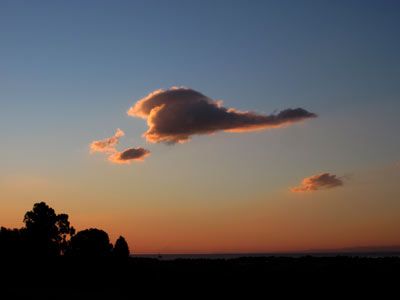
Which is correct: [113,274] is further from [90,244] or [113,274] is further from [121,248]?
[121,248]

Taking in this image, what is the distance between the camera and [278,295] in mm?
45812

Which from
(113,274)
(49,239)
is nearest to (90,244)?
(49,239)

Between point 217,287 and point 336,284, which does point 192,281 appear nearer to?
point 217,287

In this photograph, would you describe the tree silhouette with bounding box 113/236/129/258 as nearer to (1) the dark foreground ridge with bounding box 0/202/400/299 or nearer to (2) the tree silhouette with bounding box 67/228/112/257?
(1) the dark foreground ridge with bounding box 0/202/400/299

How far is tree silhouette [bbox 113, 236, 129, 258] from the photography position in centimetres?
8614

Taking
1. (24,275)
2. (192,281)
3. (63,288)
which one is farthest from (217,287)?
(24,275)

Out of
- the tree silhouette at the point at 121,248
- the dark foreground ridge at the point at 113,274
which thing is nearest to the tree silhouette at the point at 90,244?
the dark foreground ridge at the point at 113,274

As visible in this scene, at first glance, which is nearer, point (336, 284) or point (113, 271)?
point (336, 284)

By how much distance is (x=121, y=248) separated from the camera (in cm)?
8812

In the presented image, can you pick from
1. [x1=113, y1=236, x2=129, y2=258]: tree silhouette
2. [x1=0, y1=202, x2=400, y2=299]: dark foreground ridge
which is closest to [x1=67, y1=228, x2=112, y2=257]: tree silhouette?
[x1=0, y1=202, x2=400, y2=299]: dark foreground ridge

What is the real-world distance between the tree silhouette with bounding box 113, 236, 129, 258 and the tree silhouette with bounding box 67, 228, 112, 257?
83.4 inches

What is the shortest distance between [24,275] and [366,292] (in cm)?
4385

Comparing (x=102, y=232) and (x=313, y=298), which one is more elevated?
(x=102, y=232)

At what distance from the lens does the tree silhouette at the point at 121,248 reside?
8614 cm
